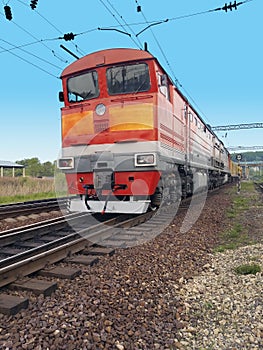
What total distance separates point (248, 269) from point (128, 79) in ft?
16.2

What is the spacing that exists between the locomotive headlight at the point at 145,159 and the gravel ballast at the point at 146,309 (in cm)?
243

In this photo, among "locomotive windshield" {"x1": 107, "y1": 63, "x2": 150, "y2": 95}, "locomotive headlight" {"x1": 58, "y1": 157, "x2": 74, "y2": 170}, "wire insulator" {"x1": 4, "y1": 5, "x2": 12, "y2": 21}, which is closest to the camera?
"locomotive windshield" {"x1": 107, "y1": 63, "x2": 150, "y2": 95}

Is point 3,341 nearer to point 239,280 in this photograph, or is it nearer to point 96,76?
point 239,280

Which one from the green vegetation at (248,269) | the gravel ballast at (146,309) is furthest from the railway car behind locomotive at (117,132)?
the green vegetation at (248,269)

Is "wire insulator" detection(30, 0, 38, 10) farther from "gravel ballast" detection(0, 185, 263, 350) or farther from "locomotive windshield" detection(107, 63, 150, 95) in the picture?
"gravel ballast" detection(0, 185, 263, 350)

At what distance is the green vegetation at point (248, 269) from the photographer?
4.32 metres

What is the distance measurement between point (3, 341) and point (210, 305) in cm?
207

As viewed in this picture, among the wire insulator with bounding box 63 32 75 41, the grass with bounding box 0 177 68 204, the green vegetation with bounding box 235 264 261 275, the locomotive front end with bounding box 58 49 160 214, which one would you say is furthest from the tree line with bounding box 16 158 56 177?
the green vegetation with bounding box 235 264 261 275

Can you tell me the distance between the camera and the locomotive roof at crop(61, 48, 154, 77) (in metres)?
7.20

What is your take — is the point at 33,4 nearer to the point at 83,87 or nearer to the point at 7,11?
the point at 7,11

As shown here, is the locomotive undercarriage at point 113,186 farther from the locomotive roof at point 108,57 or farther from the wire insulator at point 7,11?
the wire insulator at point 7,11

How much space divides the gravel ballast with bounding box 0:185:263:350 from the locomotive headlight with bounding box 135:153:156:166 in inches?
95.6

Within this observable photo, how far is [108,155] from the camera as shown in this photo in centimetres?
714

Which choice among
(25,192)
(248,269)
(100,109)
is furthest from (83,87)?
(25,192)
